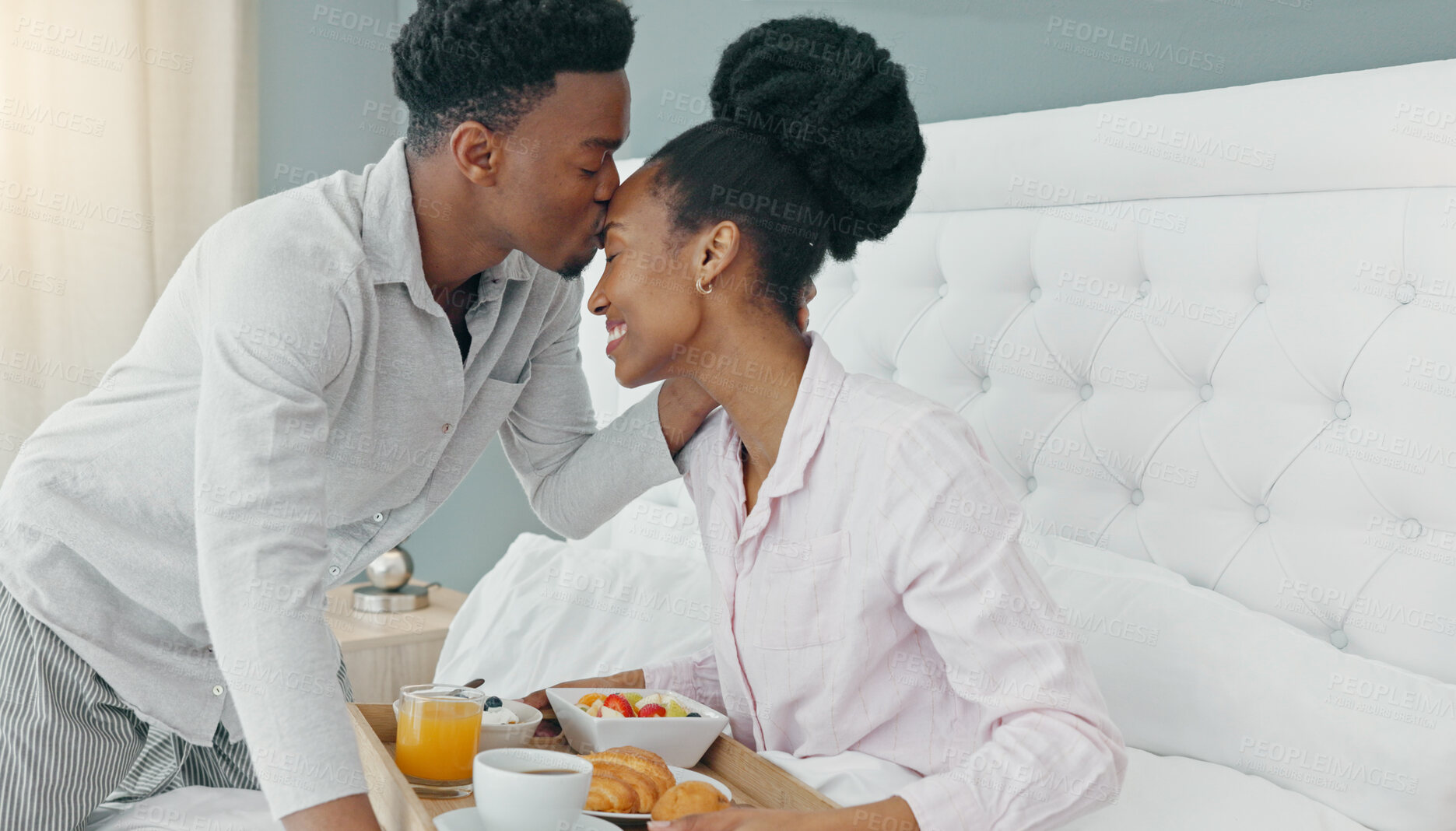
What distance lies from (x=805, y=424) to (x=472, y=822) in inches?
18.8

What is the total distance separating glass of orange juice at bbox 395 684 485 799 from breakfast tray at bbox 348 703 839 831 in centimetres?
1

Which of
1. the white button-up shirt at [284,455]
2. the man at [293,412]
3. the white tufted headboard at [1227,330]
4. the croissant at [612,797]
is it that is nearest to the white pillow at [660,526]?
the white tufted headboard at [1227,330]

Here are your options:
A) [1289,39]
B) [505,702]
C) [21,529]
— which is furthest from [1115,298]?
[21,529]

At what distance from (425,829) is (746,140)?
27.5 inches

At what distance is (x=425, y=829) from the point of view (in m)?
0.85

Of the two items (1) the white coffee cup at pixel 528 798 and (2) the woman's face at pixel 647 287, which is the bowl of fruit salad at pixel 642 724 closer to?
(1) the white coffee cup at pixel 528 798

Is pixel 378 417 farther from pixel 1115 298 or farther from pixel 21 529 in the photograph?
pixel 1115 298

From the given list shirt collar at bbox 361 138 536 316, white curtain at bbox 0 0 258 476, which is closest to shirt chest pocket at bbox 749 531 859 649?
shirt collar at bbox 361 138 536 316

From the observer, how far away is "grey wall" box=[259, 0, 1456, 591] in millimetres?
1432

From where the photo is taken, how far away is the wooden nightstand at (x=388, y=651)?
2.24m

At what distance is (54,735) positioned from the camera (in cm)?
112

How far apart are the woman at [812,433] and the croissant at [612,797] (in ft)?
0.77

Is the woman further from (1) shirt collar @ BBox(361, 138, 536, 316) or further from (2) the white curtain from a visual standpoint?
(2) the white curtain

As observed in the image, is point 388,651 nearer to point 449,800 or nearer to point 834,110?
point 449,800
